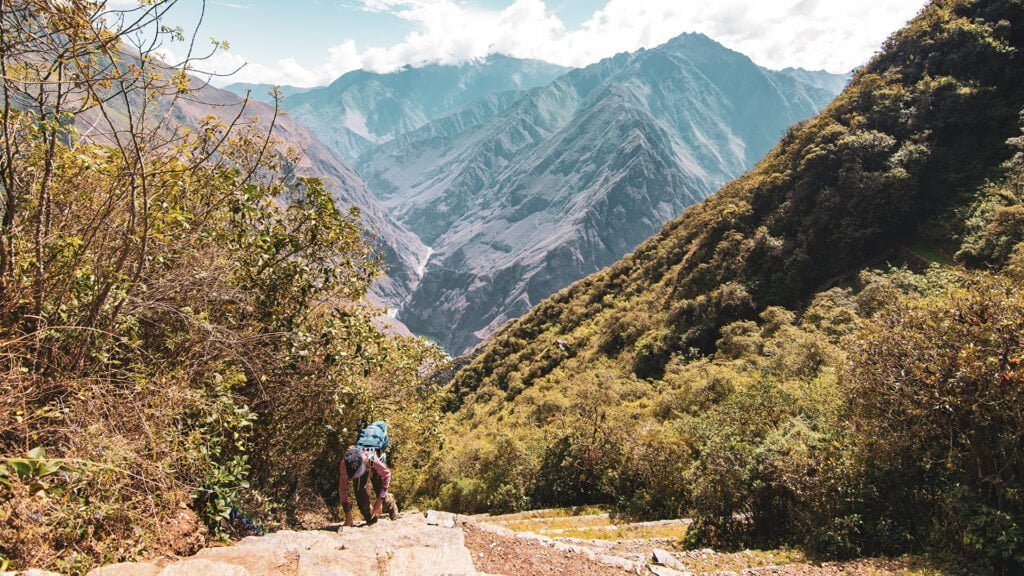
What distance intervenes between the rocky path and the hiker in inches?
14.8

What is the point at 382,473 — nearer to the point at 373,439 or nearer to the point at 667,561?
the point at 373,439

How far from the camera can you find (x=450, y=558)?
6.85 metres

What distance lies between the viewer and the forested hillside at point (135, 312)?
3998mm

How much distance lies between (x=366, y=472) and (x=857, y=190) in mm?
36985

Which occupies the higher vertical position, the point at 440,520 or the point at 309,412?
the point at 309,412

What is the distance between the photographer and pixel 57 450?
173 inches

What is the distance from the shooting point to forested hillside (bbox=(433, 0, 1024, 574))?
810cm

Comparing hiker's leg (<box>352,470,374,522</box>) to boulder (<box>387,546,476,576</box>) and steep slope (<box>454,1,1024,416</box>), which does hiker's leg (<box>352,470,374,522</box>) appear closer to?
boulder (<box>387,546,476,576</box>)

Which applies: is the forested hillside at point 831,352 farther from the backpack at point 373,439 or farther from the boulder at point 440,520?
the backpack at point 373,439

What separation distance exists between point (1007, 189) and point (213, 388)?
38.6 m

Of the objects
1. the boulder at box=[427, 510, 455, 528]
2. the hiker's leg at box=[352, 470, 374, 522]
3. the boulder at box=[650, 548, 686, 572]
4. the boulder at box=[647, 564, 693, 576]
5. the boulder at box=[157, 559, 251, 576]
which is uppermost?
the boulder at box=[157, 559, 251, 576]

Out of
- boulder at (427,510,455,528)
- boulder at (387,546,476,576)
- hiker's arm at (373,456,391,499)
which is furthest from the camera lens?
boulder at (427,510,455,528)

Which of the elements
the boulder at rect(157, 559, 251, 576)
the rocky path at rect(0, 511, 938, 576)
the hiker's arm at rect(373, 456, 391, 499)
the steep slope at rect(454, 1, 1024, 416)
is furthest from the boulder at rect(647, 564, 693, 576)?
the steep slope at rect(454, 1, 1024, 416)

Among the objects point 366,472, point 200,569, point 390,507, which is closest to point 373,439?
point 366,472
